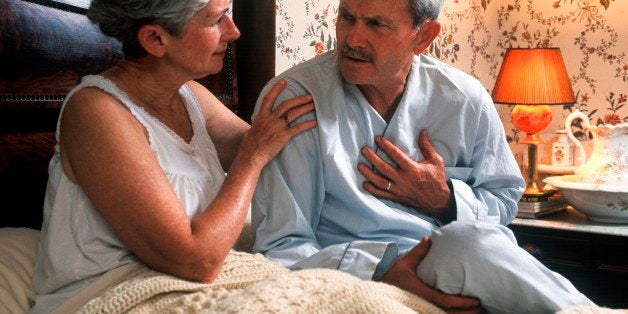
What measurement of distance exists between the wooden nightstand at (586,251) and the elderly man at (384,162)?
0.88 m

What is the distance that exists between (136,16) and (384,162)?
0.56 meters

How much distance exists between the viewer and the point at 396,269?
131 centimetres

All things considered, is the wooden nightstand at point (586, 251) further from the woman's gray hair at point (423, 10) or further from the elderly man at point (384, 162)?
the woman's gray hair at point (423, 10)

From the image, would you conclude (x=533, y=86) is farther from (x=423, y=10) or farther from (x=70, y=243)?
(x=70, y=243)

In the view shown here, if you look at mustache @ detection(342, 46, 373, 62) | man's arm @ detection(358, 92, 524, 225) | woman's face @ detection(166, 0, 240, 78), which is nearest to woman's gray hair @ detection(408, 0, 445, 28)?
mustache @ detection(342, 46, 373, 62)

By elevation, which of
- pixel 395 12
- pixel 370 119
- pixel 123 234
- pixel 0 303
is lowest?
pixel 0 303

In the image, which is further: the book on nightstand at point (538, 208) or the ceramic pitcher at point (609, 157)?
the book on nightstand at point (538, 208)

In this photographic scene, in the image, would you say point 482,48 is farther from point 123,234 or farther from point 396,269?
point 123,234

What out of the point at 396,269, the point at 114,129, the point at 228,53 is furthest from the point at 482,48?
the point at 114,129

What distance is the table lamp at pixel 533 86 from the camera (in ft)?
8.95

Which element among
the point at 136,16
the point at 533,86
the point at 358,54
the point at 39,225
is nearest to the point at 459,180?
the point at 358,54

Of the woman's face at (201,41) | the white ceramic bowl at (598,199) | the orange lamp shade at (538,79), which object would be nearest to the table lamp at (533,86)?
the orange lamp shade at (538,79)

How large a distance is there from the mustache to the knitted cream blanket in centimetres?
49

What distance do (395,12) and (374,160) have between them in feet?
0.97
